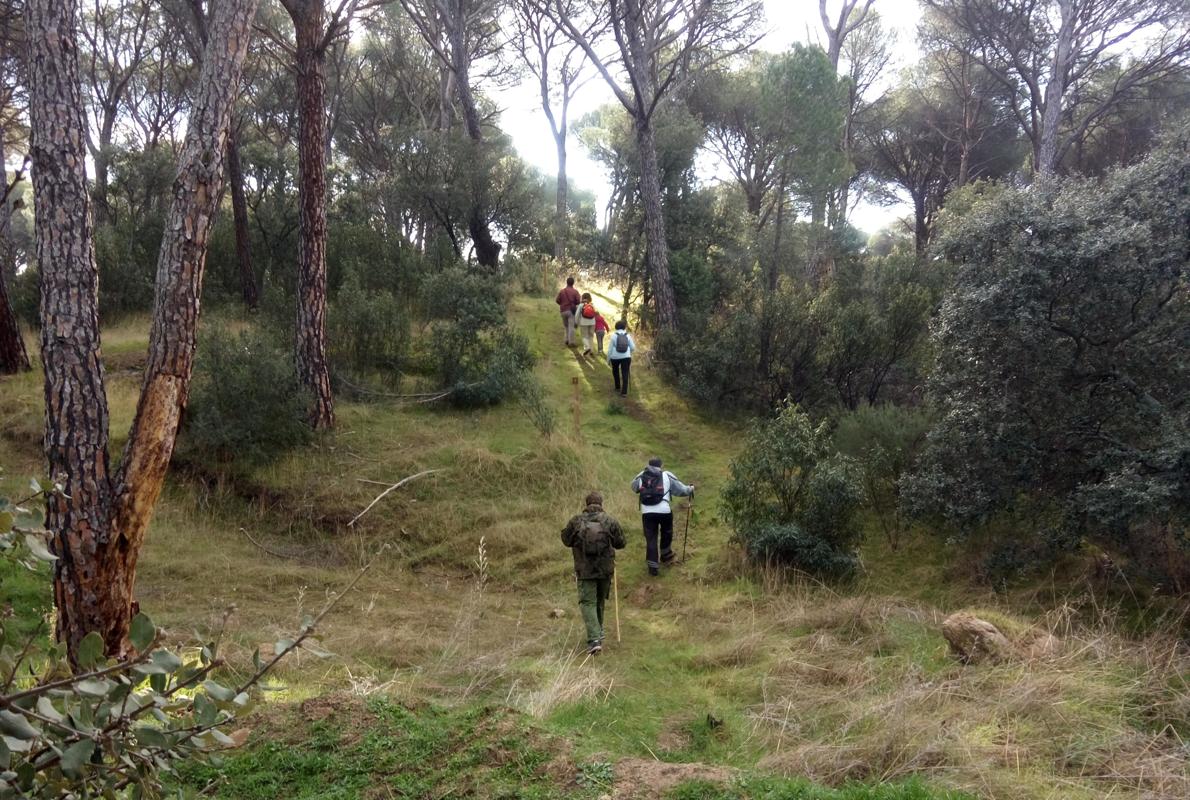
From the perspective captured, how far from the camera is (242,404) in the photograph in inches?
475

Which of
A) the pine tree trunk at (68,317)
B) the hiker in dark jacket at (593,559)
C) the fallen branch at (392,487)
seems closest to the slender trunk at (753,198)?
the fallen branch at (392,487)

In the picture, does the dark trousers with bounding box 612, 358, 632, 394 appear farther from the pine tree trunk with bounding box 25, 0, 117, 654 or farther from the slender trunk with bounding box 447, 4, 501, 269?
the pine tree trunk with bounding box 25, 0, 117, 654

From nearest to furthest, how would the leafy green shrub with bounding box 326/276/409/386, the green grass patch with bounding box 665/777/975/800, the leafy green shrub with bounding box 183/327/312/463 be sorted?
the green grass patch with bounding box 665/777/975/800 < the leafy green shrub with bounding box 183/327/312/463 < the leafy green shrub with bounding box 326/276/409/386

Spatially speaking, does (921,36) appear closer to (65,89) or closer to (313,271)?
(313,271)

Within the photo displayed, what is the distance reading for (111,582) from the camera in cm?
666

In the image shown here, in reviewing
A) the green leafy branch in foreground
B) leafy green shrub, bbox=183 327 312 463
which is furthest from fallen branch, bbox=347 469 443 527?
the green leafy branch in foreground

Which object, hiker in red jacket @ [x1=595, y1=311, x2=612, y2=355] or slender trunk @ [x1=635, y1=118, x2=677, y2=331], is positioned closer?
slender trunk @ [x1=635, y1=118, x2=677, y2=331]

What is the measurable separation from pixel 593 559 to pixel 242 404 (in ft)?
22.2

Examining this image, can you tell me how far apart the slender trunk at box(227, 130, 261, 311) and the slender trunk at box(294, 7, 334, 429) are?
15.2ft

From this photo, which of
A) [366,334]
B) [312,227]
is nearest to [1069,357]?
[312,227]

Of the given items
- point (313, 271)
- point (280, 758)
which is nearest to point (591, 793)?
Result: point (280, 758)

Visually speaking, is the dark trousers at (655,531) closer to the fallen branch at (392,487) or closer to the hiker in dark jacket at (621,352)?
the fallen branch at (392,487)

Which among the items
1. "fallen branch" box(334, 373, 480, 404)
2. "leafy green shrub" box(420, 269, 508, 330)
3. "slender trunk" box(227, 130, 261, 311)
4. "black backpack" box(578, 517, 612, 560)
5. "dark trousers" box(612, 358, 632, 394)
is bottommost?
"black backpack" box(578, 517, 612, 560)

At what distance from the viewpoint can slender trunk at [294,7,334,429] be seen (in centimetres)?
1248
